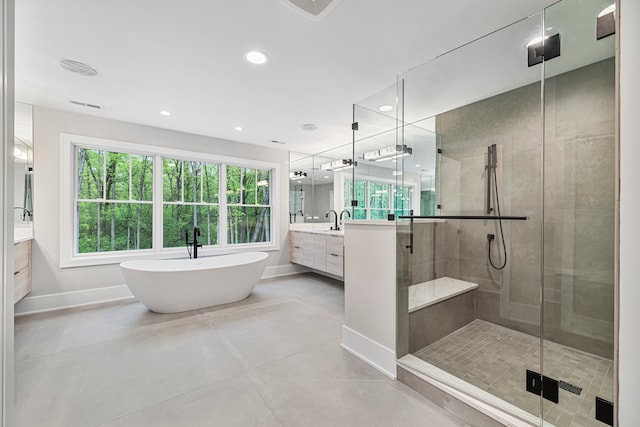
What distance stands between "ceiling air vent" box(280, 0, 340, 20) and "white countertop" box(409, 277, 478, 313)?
80.7 inches

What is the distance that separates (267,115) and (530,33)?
2.66 m

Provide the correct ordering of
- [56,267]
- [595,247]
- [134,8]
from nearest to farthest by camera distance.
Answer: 1. [134,8]
2. [595,247]
3. [56,267]

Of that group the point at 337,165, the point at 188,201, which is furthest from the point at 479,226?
the point at 188,201

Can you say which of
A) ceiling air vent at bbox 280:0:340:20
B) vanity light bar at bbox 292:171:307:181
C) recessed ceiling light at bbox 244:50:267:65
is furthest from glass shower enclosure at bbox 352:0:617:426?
vanity light bar at bbox 292:171:307:181

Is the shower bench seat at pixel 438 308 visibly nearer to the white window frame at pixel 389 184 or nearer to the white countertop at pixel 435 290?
the white countertop at pixel 435 290

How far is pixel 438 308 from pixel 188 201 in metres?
4.00

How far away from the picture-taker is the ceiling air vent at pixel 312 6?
1.55m

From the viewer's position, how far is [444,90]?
249 cm

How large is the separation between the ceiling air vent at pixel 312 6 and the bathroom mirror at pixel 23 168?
3649 millimetres

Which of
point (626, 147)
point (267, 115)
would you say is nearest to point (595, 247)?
point (626, 147)

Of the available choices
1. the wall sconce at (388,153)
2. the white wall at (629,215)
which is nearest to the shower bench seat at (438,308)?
the white wall at (629,215)

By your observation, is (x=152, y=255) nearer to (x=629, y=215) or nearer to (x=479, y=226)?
(x=479, y=226)

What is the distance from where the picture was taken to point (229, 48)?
2010 millimetres

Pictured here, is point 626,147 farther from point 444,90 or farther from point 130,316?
point 130,316
